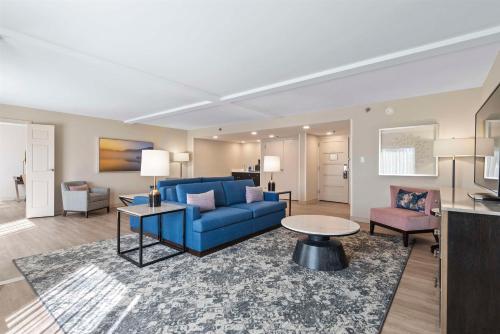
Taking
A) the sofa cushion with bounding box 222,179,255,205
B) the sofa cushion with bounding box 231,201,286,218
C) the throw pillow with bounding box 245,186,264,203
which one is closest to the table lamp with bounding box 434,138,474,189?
the sofa cushion with bounding box 231,201,286,218

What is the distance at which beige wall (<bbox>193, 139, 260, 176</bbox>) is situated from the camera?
8734 millimetres

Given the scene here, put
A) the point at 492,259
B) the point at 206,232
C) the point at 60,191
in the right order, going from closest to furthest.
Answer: the point at 492,259, the point at 206,232, the point at 60,191

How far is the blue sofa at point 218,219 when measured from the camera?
302cm

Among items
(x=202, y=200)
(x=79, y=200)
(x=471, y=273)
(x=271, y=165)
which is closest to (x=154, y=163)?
(x=202, y=200)

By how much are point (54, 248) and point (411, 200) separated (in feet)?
17.5

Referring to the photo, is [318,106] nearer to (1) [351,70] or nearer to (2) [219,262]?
(1) [351,70]

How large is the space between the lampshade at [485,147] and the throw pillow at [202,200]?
10.3 feet

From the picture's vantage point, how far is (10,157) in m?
7.65

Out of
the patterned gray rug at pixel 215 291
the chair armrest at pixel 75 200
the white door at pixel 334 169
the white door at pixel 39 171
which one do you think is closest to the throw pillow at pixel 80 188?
the chair armrest at pixel 75 200

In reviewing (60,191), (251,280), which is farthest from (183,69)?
(60,191)

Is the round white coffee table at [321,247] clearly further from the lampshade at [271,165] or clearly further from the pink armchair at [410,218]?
the lampshade at [271,165]

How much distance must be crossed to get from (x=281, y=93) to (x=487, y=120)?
108 inches

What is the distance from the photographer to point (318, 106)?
5.08 metres

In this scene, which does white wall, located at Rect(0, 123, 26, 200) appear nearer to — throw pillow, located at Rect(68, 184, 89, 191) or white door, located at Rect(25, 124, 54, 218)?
white door, located at Rect(25, 124, 54, 218)
